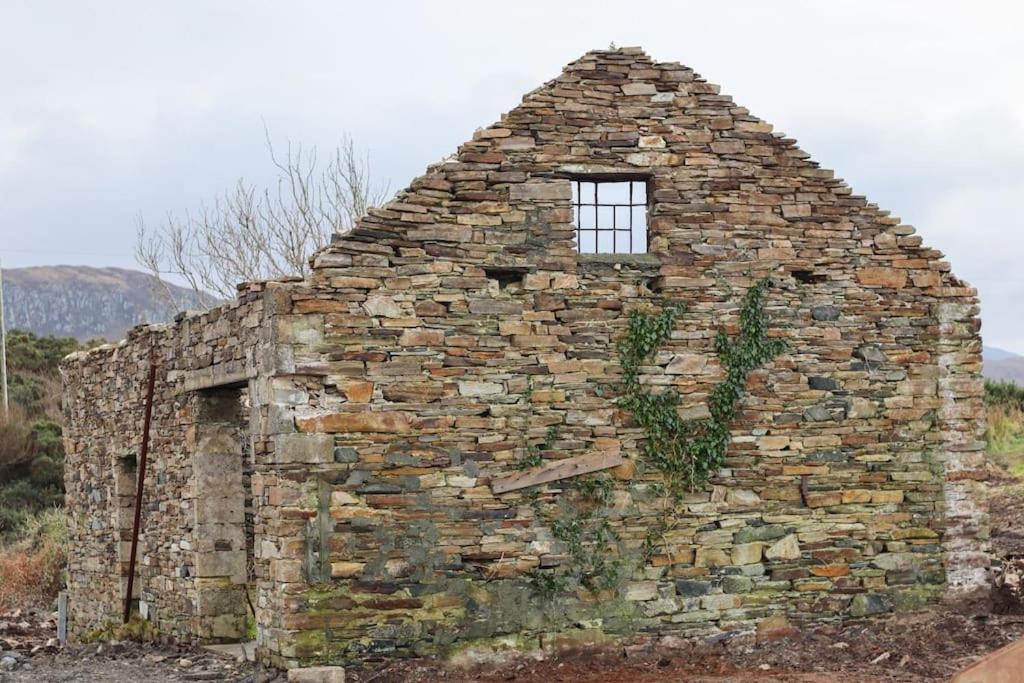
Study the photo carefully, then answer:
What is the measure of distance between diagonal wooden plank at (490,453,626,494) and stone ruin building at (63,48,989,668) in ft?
0.08

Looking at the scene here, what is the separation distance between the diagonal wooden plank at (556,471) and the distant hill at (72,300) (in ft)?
273

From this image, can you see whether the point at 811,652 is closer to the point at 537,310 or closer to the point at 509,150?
the point at 537,310

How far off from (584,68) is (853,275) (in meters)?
2.81

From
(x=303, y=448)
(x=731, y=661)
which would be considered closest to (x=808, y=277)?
(x=731, y=661)

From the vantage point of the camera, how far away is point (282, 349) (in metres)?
9.39

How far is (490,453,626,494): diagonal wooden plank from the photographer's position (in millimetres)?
9820

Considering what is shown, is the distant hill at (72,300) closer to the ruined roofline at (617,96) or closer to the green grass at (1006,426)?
the green grass at (1006,426)

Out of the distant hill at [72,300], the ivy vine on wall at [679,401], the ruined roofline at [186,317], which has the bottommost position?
the ivy vine on wall at [679,401]

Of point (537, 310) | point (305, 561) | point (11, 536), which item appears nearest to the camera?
point (305, 561)

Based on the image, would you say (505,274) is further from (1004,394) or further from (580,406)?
(1004,394)

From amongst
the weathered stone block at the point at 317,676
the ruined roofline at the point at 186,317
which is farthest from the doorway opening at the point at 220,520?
the weathered stone block at the point at 317,676

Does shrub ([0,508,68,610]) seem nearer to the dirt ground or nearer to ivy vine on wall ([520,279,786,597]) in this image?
the dirt ground

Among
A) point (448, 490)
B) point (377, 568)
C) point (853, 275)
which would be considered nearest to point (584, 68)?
point (853, 275)

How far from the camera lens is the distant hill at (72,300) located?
303 ft
